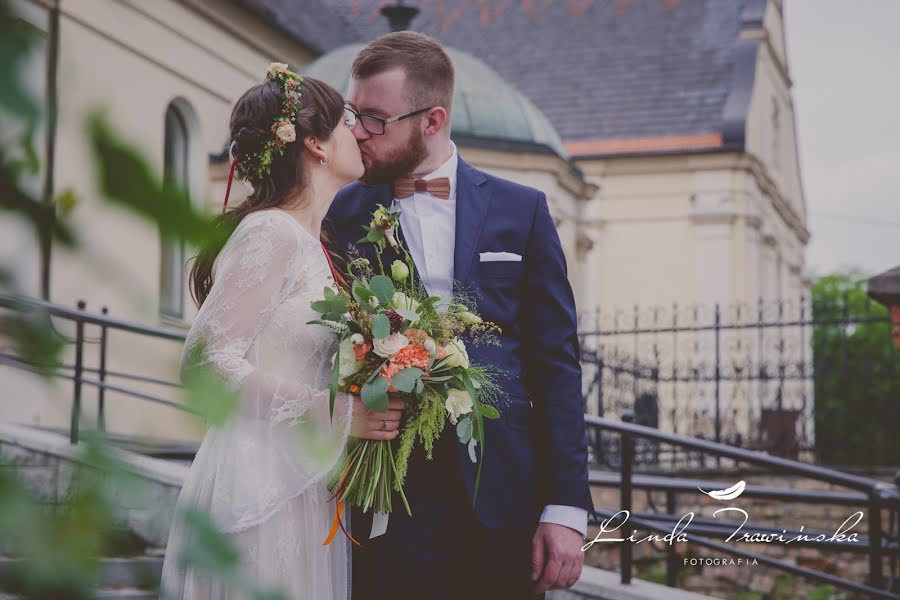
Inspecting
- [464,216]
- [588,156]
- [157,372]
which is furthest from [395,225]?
[588,156]

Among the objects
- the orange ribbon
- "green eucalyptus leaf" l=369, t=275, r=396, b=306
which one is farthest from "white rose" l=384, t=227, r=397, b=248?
the orange ribbon

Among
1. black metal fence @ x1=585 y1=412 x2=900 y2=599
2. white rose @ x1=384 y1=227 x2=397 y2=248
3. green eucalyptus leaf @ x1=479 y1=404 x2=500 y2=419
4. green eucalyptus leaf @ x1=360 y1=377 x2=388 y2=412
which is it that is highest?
white rose @ x1=384 y1=227 x2=397 y2=248

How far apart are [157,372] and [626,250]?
23385 mm

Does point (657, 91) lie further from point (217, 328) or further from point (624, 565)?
point (217, 328)

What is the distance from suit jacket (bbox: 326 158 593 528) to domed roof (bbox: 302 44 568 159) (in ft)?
37.6

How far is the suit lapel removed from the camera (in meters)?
2.84

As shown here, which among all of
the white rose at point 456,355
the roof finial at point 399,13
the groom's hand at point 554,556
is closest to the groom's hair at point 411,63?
the white rose at point 456,355

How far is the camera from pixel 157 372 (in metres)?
0.62

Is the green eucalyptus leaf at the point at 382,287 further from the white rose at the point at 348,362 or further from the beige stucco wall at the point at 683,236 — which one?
the beige stucco wall at the point at 683,236

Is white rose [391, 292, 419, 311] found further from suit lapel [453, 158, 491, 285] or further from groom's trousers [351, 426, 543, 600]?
groom's trousers [351, 426, 543, 600]

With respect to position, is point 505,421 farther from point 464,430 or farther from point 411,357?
point 411,357

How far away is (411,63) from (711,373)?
18082 millimetres

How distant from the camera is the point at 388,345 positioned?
2473 millimetres

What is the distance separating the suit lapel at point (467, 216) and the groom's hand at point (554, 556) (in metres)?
0.66
